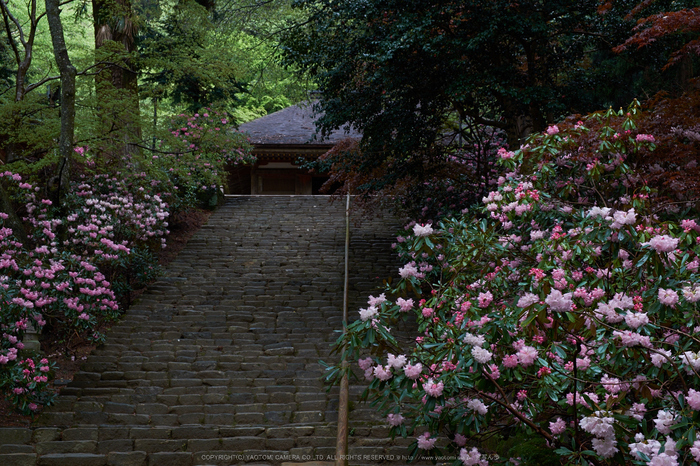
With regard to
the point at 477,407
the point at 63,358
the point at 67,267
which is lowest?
the point at 63,358

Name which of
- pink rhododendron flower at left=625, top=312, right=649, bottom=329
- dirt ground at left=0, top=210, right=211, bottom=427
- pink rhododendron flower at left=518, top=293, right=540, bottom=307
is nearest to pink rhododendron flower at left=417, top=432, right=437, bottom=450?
pink rhododendron flower at left=518, top=293, right=540, bottom=307

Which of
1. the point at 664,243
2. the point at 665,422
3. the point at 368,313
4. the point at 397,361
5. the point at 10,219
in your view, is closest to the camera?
the point at 665,422

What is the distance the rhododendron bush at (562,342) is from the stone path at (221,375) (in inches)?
73.3

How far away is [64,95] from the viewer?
27.4 ft

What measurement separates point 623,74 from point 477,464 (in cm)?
906

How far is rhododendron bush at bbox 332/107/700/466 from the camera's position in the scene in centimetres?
288

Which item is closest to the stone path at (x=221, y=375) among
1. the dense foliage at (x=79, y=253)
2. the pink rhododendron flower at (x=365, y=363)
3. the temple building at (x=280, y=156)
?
the dense foliage at (x=79, y=253)

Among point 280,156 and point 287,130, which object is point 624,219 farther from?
point 287,130

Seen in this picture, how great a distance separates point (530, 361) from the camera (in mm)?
3312

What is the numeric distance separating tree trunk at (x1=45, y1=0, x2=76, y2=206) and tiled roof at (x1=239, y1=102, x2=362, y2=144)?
1043 cm

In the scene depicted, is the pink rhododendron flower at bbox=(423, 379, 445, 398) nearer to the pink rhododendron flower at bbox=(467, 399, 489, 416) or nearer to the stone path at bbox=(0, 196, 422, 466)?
the pink rhododendron flower at bbox=(467, 399, 489, 416)

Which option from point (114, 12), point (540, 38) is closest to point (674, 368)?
point (540, 38)

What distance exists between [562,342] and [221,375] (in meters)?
4.65

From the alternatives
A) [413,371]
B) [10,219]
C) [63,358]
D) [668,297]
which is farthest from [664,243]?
[10,219]
